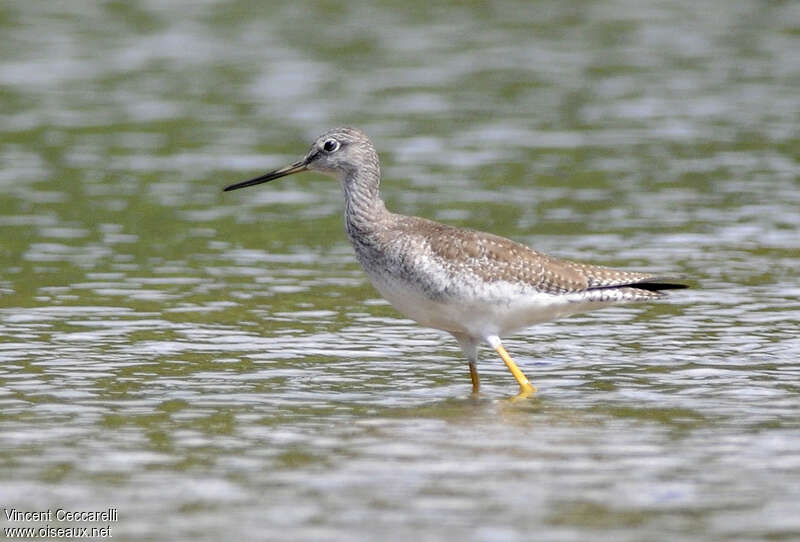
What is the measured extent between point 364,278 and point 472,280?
14.3 feet

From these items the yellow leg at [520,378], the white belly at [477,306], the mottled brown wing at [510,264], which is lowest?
the yellow leg at [520,378]

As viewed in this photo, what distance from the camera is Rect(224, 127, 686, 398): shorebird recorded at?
36.4 feet

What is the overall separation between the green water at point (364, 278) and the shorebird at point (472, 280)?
0.54 m

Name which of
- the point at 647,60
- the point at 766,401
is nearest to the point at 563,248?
the point at 766,401

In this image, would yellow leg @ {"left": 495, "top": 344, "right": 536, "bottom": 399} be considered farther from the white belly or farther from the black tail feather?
the black tail feather

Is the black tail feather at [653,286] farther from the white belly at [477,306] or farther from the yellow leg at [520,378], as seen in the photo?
the yellow leg at [520,378]

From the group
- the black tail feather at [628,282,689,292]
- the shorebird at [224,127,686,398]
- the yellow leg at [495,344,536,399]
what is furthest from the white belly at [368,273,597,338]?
the black tail feather at [628,282,689,292]

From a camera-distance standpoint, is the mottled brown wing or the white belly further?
the mottled brown wing

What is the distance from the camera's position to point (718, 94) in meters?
24.2

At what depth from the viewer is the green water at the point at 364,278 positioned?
8617 millimetres

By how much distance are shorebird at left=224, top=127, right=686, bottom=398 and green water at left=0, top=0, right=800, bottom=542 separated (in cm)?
54

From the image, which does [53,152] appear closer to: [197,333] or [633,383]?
[197,333]

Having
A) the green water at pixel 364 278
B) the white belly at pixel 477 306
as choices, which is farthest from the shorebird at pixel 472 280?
the green water at pixel 364 278

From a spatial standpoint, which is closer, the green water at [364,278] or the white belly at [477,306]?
the green water at [364,278]
